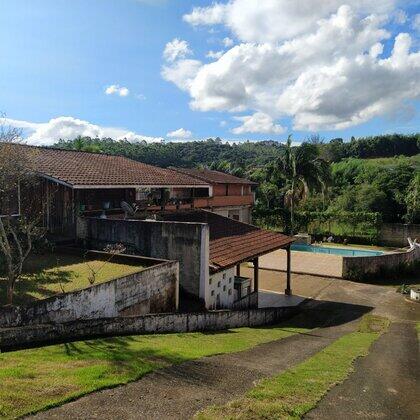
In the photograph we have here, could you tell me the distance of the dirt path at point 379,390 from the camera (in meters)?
6.62

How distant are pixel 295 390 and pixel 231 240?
10.3 m

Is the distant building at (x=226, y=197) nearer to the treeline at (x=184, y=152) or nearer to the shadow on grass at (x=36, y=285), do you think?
the treeline at (x=184, y=152)

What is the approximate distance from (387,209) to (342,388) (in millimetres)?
35998

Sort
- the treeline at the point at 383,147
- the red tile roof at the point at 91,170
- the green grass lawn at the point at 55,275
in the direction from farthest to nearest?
the treeline at the point at 383,147
the red tile roof at the point at 91,170
the green grass lawn at the point at 55,275

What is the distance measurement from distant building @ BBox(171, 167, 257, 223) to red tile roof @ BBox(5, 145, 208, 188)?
5279 millimetres

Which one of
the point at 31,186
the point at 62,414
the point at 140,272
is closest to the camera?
the point at 62,414

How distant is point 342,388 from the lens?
767 centimetres

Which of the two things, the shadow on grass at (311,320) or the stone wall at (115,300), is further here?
the shadow on grass at (311,320)

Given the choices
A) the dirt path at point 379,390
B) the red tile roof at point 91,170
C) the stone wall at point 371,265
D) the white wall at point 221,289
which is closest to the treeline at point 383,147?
the stone wall at point 371,265

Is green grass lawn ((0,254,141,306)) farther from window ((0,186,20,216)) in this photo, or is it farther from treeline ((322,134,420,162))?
treeline ((322,134,420,162))

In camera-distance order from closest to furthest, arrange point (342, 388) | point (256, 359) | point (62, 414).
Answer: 1. point (62, 414)
2. point (342, 388)
3. point (256, 359)

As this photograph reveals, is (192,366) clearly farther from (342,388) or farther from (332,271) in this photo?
(332,271)

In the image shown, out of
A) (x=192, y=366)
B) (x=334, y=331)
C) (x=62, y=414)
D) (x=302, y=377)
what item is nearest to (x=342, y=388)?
(x=302, y=377)

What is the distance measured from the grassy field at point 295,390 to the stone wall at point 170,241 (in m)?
4.72
